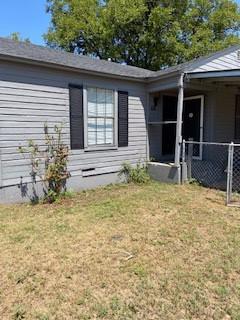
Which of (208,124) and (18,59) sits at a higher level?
(18,59)

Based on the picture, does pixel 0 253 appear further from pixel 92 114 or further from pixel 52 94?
pixel 92 114

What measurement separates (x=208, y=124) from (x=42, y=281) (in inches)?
271

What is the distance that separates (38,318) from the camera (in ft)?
8.13

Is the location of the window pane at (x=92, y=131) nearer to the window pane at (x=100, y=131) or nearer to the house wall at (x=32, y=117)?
the window pane at (x=100, y=131)

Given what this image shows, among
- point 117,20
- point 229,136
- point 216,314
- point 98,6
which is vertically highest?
point 98,6

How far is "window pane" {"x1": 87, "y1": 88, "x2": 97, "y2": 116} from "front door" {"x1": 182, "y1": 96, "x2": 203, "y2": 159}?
3.32m

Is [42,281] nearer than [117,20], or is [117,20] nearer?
[42,281]

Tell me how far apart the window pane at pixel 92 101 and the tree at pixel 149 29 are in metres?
13.3

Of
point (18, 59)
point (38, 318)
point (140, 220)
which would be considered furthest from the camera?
point (18, 59)

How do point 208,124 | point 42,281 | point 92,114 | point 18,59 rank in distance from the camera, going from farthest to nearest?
point 208,124
point 92,114
point 18,59
point 42,281

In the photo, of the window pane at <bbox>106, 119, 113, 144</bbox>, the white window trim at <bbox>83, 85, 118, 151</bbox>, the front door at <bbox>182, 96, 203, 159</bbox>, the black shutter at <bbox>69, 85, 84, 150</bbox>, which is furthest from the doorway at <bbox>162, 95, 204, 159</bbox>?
the black shutter at <bbox>69, 85, 84, 150</bbox>

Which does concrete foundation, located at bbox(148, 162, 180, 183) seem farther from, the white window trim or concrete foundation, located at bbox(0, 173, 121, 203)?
the white window trim

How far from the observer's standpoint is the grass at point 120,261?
263 centimetres

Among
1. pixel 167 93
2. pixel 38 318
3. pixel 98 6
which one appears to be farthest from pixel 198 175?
pixel 98 6
